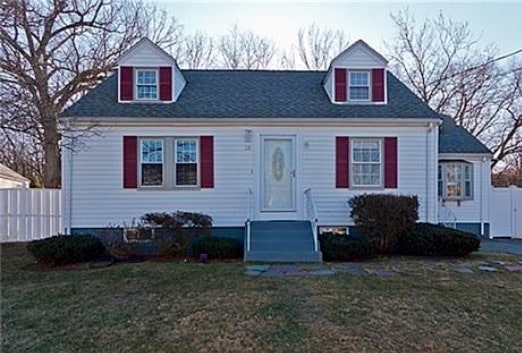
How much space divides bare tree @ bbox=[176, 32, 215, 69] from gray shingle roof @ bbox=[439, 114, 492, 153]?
1625 cm

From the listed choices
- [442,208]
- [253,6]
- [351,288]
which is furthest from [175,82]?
[442,208]

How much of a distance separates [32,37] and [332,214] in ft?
49.7

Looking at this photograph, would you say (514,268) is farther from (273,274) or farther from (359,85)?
(359,85)

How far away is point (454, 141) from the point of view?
58.1ft

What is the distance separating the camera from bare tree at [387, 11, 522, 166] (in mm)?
28812

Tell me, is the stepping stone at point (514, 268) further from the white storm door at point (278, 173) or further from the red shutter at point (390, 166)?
the white storm door at point (278, 173)

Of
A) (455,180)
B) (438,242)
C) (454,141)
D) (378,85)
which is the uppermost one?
(378,85)

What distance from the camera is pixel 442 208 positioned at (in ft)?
54.4

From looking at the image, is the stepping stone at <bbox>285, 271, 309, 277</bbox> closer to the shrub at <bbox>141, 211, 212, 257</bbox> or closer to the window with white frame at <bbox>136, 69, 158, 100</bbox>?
the shrub at <bbox>141, 211, 212, 257</bbox>

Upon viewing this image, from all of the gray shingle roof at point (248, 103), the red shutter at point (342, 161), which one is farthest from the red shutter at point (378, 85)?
the red shutter at point (342, 161)

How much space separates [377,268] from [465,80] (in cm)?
2231

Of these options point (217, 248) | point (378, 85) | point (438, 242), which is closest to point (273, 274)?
point (217, 248)

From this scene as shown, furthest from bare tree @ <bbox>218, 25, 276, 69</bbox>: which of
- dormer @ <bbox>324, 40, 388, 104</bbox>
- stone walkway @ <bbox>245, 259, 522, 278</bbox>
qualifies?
stone walkway @ <bbox>245, 259, 522, 278</bbox>

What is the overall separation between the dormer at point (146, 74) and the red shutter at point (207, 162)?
1631 mm
